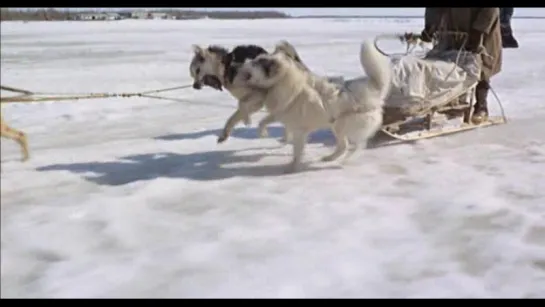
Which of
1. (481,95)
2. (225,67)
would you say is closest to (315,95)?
(225,67)

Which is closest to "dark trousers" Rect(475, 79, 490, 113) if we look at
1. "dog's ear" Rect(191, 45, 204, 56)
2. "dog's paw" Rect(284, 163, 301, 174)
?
"dog's paw" Rect(284, 163, 301, 174)

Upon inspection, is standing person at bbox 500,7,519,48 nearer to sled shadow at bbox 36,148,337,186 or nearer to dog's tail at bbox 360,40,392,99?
dog's tail at bbox 360,40,392,99

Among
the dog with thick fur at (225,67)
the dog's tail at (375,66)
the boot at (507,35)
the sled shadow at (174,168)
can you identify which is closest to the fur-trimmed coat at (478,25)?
the dog's tail at (375,66)

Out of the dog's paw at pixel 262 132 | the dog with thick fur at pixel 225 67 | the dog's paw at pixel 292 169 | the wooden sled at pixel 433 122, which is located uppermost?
the dog with thick fur at pixel 225 67

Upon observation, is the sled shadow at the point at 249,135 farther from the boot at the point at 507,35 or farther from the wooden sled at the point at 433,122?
the boot at the point at 507,35

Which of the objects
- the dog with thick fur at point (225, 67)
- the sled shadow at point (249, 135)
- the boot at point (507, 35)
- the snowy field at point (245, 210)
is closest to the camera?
the snowy field at point (245, 210)

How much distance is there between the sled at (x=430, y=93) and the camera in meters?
4.59

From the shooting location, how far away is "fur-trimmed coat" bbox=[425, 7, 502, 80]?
178 inches

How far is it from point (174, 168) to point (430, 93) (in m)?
2.09

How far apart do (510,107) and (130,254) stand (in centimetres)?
559

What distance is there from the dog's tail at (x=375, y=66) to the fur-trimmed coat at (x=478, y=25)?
71 cm

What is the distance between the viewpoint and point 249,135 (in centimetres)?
512

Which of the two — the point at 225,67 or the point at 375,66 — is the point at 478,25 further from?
the point at 225,67
